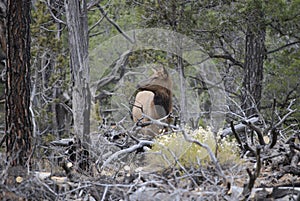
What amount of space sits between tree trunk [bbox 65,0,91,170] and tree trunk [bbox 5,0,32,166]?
1549 millimetres

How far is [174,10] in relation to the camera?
32.7 feet

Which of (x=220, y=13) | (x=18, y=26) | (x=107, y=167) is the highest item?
(x=220, y=13)

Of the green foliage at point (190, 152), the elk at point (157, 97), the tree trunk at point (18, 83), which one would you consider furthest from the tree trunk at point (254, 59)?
the tree trunk at point (18, 83)

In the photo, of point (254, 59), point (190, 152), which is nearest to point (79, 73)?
point (190, 152)

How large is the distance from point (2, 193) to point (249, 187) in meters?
1.68

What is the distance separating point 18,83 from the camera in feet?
14.2

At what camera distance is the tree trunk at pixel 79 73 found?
19.7 feet

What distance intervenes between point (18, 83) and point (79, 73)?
1.77m


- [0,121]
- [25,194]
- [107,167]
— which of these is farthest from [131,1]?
[25,194]

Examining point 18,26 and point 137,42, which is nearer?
point 18,26

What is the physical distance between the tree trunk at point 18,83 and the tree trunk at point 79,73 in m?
1.55

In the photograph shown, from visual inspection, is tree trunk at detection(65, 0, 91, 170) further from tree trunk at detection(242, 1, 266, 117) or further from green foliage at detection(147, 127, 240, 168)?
tree trunk at detection(242, 1, 266, 117)

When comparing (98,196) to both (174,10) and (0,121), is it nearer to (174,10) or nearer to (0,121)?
(174,10)

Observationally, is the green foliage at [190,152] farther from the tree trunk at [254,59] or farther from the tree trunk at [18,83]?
the tree trunk at [254,59]
